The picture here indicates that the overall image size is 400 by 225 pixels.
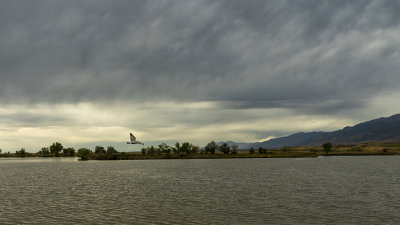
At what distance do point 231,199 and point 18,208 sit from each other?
3449 centimetres

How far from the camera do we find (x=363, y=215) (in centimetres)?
4175

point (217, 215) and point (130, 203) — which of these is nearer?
point (217, 215)

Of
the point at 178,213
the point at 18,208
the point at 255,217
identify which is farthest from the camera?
the point at 18,208

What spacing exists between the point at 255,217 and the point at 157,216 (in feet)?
42.8

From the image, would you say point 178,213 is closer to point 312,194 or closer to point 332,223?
point 332,223

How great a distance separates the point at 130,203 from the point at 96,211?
819 cm

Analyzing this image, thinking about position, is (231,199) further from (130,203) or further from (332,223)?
(332,223)

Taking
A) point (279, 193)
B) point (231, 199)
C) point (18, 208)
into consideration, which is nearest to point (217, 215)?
point (231, 199)

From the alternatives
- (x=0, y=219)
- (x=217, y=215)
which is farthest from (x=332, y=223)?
(x=0, y=219)

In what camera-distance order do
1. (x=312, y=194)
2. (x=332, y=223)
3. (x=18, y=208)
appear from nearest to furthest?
1. (x=332, y=223)
2. (x=18, y=208)
3. (x=312, y=194)

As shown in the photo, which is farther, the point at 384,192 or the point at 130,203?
the point at 384,192

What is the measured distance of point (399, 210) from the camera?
147 ft

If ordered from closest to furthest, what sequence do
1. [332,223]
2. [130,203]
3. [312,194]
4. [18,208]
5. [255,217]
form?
[332,223] < [255,217] < [18,208] < [130,203] < [312,194]

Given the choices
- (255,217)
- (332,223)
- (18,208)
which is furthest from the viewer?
(18,208)
